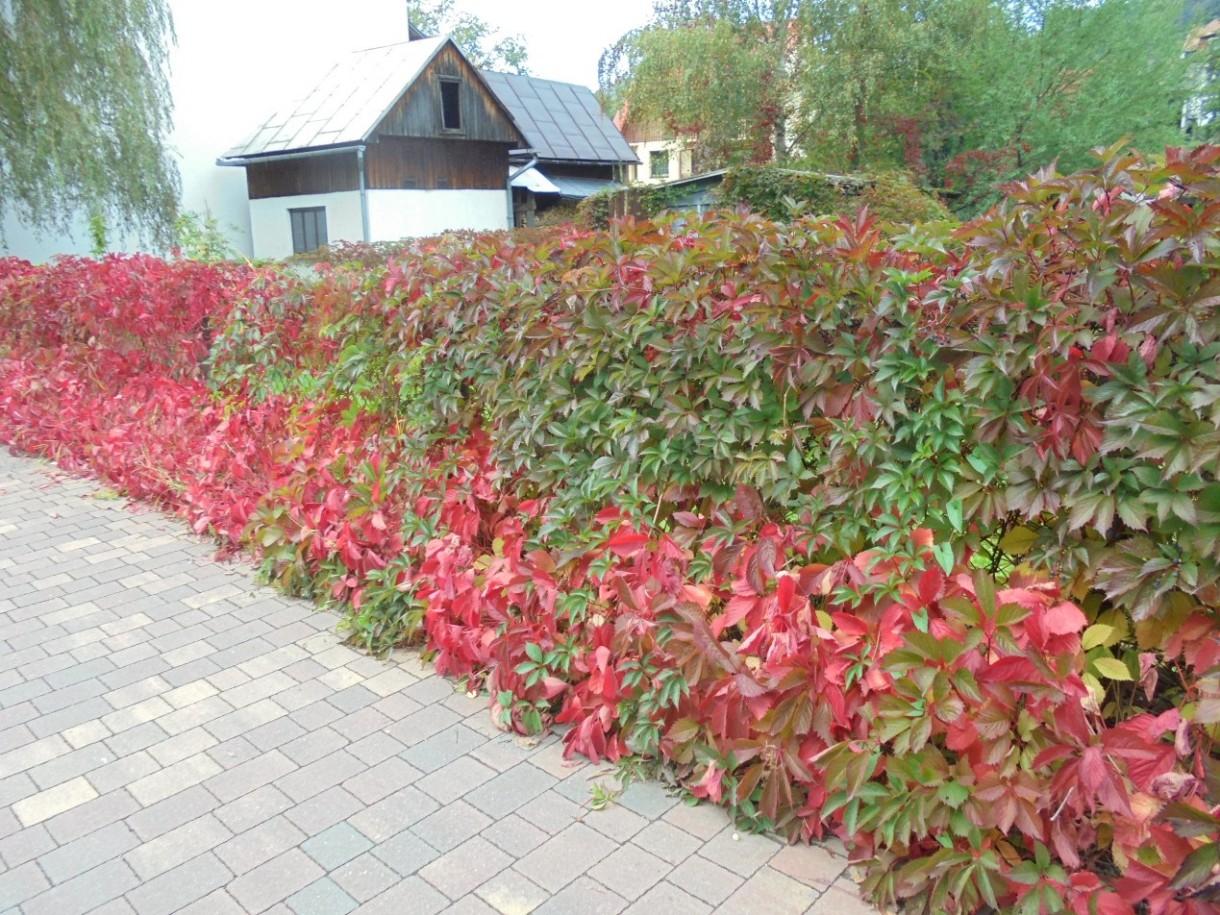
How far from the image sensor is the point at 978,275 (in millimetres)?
2232

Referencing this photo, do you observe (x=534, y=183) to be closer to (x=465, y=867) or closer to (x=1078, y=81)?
(x=1078, y=81)

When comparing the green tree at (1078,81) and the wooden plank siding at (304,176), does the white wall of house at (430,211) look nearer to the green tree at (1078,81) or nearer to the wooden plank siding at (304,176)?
the wooden plank siding at (304,176)

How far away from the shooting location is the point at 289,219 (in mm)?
22297

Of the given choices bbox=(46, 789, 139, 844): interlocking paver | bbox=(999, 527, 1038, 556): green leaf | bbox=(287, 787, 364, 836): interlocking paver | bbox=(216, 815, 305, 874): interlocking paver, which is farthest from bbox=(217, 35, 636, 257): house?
bbox=(999, 527, 1038, 556): green leaf

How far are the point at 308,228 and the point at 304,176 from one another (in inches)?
46.8

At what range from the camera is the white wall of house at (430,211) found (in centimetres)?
2117

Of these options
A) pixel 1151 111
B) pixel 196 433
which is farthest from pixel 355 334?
pixel 1151 111

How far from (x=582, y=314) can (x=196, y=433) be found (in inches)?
150

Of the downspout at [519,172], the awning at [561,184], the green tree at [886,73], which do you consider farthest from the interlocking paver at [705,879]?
the downspout at [519,172]

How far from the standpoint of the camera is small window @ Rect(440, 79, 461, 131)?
2216 cm

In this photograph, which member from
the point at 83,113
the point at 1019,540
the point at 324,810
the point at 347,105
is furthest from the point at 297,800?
the point at 347,105

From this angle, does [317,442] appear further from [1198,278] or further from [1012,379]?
[1198,278]

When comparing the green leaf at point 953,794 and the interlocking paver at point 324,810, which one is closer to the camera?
the green leaf at point 953,794

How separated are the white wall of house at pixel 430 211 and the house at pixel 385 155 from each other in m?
0.03
